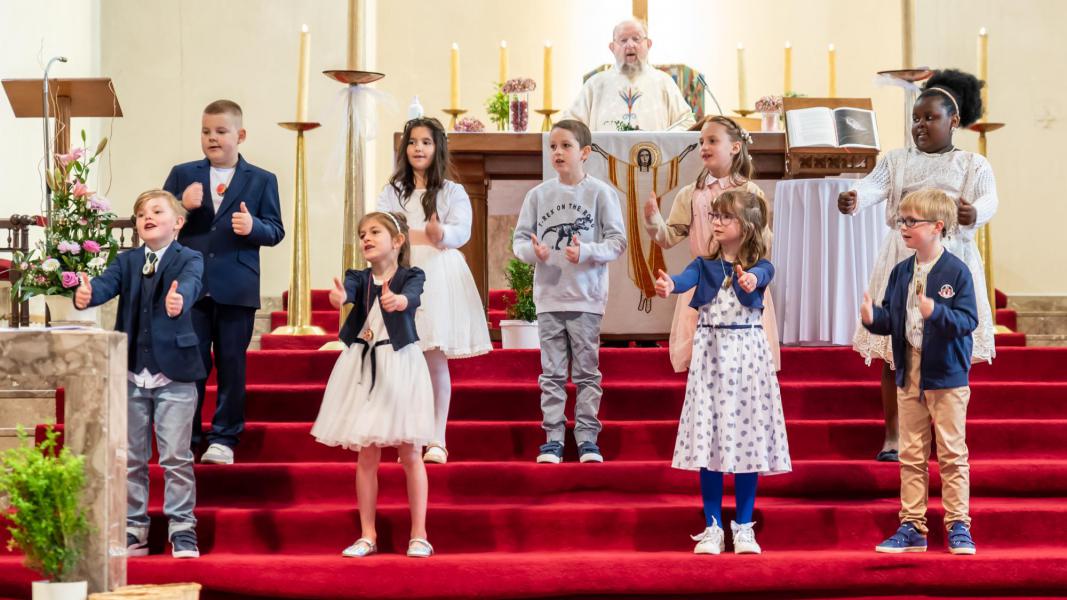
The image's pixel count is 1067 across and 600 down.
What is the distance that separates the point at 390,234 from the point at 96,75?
213 inches

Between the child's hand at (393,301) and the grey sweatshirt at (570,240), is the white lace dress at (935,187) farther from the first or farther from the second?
the child's hand at (393,301)

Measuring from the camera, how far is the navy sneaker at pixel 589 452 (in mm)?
5273

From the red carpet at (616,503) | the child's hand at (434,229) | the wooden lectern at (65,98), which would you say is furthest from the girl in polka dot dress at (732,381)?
the wooden lectern at (65,98)

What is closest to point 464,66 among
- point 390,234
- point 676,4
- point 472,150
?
point 676,4

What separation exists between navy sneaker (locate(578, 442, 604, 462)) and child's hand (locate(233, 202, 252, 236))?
5.00 ft

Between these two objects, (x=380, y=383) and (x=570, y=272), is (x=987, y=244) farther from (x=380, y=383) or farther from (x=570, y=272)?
(x=380, y=383)

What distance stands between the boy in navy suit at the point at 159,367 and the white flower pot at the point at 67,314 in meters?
0.04

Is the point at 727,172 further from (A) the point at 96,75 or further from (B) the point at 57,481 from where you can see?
(A) the point at 96,75

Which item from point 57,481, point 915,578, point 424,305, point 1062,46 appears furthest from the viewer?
point 1062,46

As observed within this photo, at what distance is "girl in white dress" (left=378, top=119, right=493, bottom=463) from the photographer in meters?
5.20

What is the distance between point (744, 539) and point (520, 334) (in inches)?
88.4

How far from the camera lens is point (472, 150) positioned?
22.8 feet

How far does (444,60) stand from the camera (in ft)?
34.0

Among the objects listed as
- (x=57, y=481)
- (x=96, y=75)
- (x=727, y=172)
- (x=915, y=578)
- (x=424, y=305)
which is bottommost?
(x=915, y=578)
